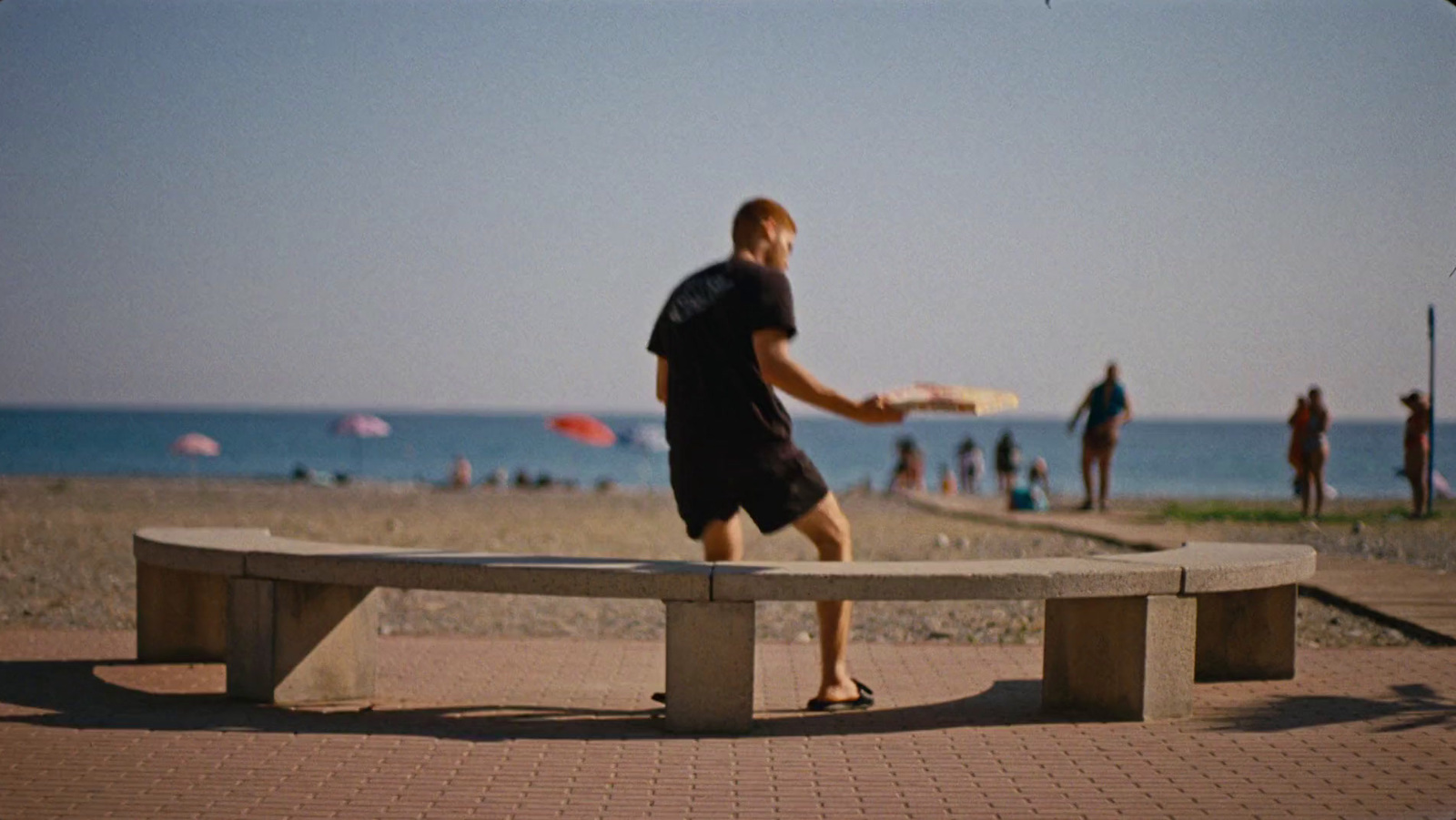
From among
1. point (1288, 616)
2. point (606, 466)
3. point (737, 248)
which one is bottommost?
point (606, 466)

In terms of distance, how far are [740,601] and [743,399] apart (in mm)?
781

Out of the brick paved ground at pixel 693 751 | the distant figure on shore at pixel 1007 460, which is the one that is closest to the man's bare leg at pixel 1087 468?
the distant figure on shore at pixel 1007 460

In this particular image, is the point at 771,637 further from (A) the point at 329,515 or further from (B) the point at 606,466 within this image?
(B) the point at 606,466

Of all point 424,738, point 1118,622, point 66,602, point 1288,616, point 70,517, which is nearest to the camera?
point 424,738

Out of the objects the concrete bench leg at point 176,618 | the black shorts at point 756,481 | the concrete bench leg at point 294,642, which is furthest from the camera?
the concrete bench leg at point 176,618

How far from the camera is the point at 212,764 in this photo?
546 centimetres

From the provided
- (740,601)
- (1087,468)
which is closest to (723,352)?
(740,601)

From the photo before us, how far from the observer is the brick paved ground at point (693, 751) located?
499cm

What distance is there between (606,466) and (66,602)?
3106 inches

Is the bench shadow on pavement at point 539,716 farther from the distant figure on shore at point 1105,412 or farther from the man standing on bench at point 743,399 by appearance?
the distant figure on shore at point 1105,412

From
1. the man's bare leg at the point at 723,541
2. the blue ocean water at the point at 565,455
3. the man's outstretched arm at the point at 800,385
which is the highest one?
the man's outstretched arm at the point at 800,385

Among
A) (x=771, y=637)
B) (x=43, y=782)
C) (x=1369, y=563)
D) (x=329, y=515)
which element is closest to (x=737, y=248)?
(x=43, y=782)

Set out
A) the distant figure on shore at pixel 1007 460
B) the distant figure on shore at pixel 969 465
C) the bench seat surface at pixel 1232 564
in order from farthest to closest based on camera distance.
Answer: the distant figure on shore at pixel 969 465
the distant figure on shore at pixel 1007 460
the bench seat surface at pixel 1232 564

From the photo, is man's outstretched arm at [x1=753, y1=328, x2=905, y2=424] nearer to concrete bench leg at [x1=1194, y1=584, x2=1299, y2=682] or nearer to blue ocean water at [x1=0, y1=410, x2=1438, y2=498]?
concrete bench leg at [x1=1194, y1=584, x2=1299, y2=682]
